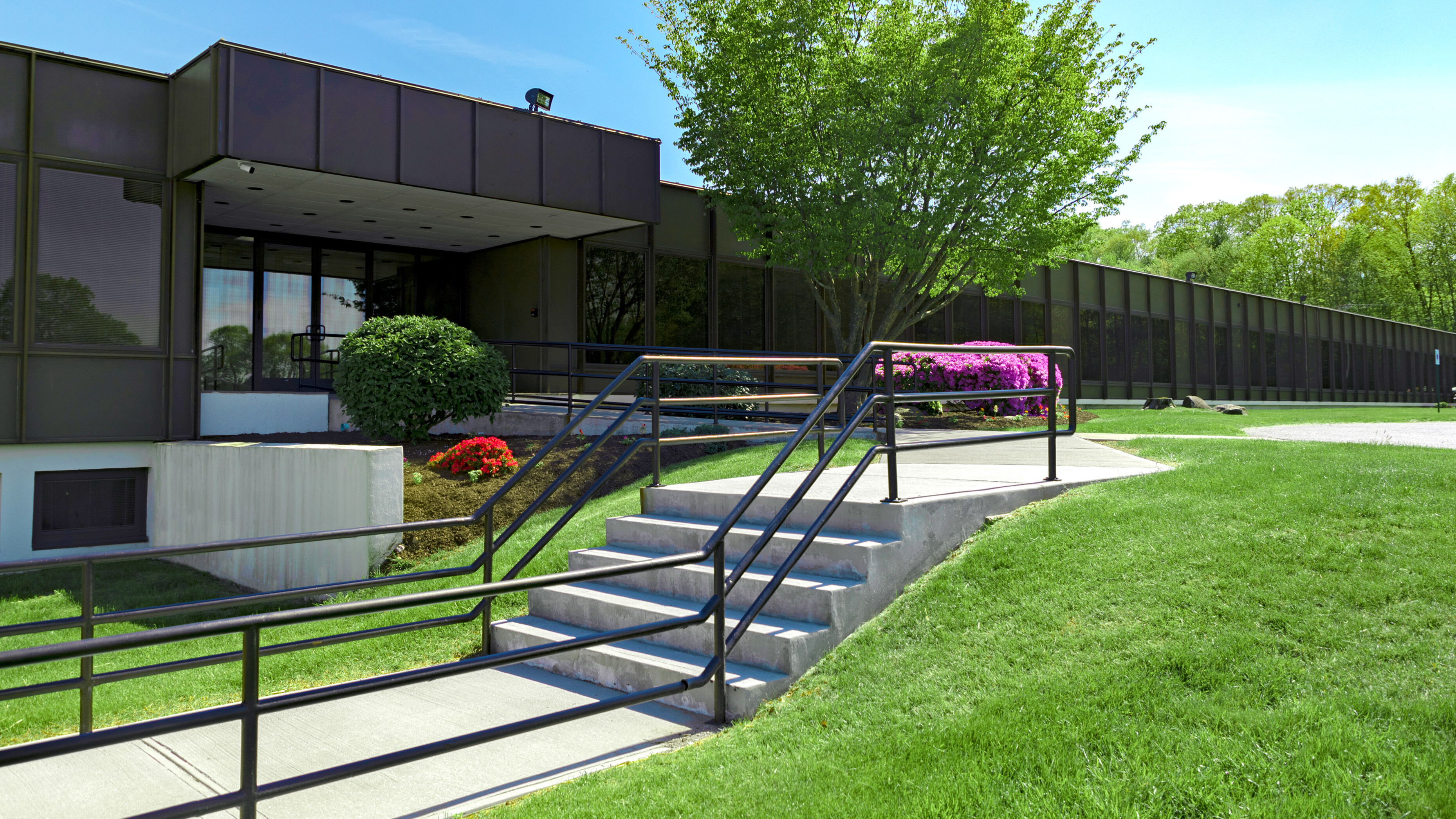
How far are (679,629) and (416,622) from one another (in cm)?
187

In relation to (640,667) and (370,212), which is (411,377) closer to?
(370,212)

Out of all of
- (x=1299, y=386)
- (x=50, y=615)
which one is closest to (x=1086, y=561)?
(x=50, y=615)

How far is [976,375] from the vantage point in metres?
15.5

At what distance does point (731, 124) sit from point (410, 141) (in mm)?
5559

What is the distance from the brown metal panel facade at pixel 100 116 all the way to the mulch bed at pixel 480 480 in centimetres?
397

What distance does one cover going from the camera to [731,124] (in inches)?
637

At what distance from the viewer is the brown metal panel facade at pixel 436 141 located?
43.8 ft

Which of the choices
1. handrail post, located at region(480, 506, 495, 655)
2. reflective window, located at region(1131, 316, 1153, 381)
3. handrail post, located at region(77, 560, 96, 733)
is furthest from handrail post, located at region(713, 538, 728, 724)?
→ reflective window, located at region(1131, 316, 1153, 381)

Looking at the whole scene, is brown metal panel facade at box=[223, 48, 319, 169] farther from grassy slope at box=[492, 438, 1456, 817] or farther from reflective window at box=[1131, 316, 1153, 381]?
reflective window at box=[1131, 316, 1153, 381]

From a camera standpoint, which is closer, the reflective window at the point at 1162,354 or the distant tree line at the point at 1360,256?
the reflective window at the point at 1162,354

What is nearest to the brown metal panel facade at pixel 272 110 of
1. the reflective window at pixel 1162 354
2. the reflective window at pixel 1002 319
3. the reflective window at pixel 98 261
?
the reflective window at pixel 98 261

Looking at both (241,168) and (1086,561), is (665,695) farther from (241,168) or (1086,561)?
(241,168)

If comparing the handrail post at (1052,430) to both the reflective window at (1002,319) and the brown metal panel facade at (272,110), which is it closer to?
the brown metal panel facade at (272,110)

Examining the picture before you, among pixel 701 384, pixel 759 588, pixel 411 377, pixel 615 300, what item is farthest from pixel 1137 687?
pixel 615 300
